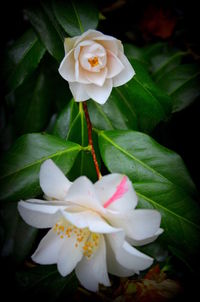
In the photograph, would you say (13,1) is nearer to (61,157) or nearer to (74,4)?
(74,4)

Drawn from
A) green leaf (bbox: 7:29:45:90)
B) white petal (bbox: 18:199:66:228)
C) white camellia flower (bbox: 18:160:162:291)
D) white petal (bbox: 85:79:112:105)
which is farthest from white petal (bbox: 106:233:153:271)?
green leaf (bbox: 7:29:45:90)

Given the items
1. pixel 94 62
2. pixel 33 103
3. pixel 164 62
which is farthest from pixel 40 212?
pixel 164 62

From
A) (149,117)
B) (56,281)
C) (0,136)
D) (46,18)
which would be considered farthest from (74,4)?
(56,281)

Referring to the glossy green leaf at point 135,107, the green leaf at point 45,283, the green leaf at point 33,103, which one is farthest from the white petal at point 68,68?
the green leaf at point 45,283

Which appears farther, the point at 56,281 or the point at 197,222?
the point at 56,281

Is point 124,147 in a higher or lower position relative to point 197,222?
higher

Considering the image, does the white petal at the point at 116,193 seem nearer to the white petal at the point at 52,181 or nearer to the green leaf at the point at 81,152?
the white petal at the point at 52,181

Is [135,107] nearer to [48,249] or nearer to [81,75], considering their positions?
[81,75]

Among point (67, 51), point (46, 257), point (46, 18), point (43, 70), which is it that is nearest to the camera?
point (46, 257)
